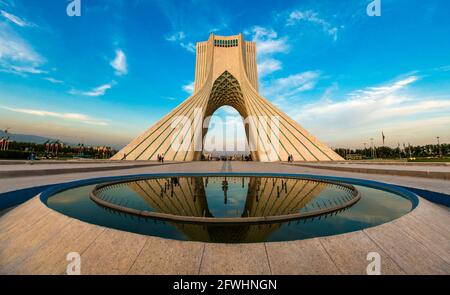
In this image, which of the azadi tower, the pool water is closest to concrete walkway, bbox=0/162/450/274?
the pool water

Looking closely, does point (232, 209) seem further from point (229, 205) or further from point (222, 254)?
point (222, 254)

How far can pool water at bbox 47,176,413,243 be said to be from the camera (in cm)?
285

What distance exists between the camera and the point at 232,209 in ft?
13.9

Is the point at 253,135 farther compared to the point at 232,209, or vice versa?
the point at 253,135

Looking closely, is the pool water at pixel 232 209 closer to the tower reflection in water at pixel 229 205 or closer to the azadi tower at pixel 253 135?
the tower reflection in water at pixel 229 205

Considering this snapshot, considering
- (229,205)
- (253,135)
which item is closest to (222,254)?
(229,205)

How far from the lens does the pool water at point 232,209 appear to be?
2.85 m

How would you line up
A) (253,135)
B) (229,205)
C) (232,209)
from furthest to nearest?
(253,135), (229,205), (232,209)

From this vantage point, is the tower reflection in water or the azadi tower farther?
the azadi tower

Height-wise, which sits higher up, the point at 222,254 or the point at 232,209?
the point at 222,254

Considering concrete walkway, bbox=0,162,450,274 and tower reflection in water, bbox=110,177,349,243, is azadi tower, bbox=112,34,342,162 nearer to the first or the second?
tower reflection in water, bbox=110,177,349,243
